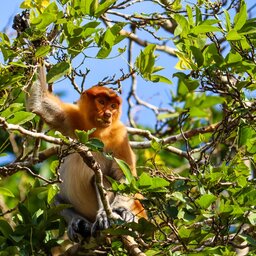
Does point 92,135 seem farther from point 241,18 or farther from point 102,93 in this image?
point 241,18

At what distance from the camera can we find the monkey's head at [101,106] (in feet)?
19.3

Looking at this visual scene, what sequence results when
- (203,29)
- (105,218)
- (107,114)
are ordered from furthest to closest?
(107,114) < (105,218) < (203,29)

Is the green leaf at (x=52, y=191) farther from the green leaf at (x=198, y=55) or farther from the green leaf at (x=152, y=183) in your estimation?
the green leaf at (x=198, y=55)

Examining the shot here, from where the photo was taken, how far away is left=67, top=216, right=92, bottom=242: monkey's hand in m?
5.26

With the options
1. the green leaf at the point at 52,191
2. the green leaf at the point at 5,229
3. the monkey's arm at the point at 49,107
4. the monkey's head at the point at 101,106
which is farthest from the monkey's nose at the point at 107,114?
the green leaf at the point at 5,229

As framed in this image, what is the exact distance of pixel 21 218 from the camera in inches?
187

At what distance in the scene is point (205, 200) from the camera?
3781 mm

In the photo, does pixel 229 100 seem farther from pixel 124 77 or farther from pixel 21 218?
pixel 21 218

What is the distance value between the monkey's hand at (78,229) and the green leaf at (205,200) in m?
1.61

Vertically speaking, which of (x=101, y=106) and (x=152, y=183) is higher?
(x=101, y=106)

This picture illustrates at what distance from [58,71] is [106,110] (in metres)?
1.90

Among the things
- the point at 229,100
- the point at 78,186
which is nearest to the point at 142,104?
the point at 78,186

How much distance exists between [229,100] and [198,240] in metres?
1.41

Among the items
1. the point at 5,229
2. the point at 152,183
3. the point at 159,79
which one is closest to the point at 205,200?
the point at 152,183
